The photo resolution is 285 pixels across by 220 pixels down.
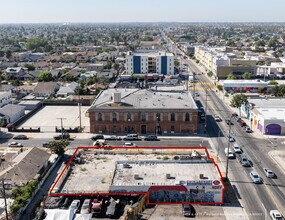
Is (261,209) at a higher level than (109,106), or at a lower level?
lower

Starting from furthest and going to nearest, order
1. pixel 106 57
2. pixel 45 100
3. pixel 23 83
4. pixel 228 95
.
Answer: pixel 106 57
pixel 23 83
pixel 228 95
pixel 45 100

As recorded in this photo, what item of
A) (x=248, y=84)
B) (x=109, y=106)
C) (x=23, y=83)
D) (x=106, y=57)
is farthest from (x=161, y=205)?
(x=106, y=57)

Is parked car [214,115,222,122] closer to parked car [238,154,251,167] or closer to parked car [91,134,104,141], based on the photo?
parked car [238,154,251,167]

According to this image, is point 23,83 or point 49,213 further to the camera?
point 23,83

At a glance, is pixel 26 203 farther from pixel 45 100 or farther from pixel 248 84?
pixel 248 84

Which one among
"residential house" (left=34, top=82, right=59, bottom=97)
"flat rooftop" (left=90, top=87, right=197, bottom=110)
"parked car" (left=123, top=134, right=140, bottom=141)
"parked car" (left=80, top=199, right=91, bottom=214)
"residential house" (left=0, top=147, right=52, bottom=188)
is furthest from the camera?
"residential house" (left=34, top=82, right=59, bottom=97)

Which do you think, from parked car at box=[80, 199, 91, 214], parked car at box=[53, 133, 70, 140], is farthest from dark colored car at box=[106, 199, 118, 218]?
parked car at box=[53, 133, 70, 140]

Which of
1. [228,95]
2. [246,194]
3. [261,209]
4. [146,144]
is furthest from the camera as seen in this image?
[228,95]
